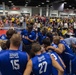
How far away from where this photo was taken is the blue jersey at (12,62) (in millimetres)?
3125

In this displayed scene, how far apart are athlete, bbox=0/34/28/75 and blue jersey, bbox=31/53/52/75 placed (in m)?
0.23

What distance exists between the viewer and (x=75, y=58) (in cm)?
479

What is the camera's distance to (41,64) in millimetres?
3029

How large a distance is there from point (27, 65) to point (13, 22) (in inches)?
912

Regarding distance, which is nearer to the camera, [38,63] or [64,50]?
[38,63]

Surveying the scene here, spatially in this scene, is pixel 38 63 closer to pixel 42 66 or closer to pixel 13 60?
pixel 42 66

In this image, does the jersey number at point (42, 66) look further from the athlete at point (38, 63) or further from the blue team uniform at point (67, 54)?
the blue team uniform at point (67, 54)

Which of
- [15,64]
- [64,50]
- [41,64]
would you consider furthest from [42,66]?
[64,50]

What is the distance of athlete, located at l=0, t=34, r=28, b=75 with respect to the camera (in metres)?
3.12

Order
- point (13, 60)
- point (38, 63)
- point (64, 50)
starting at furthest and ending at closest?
1. point (64, 50)
2. point (13, 60)
3. point (38, 63)


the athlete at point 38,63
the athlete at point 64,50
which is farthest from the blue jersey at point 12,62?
the athlete at point 64,50

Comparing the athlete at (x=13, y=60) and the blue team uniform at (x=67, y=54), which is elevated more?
the athlete at (x=13, y=60)

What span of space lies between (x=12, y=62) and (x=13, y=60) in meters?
0.03

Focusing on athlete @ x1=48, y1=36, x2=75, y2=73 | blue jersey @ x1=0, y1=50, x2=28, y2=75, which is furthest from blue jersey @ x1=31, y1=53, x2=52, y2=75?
athlete @ x1=48, y1=36, x2=75, y2=73
